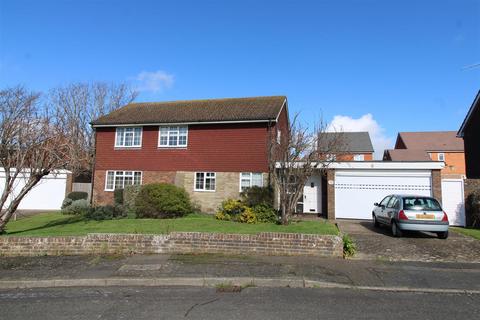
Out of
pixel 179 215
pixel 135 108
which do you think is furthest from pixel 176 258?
pixel 135 108

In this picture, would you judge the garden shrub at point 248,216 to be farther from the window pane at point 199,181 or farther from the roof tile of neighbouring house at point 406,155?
the roof tile of neighbouring house at point 406,155

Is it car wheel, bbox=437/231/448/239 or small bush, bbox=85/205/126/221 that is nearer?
car wheel, bbox=437/231/448/239

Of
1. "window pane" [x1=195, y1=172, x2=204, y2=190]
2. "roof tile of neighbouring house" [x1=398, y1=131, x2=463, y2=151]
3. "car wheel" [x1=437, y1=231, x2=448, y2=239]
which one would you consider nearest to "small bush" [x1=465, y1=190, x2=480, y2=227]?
"car wheel" [x1=437, y1=231, x2=448, y2=239]

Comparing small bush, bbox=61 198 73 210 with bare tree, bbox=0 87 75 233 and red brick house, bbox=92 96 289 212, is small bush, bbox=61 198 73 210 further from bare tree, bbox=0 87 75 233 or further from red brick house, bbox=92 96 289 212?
bare tree, bbox=0 87 75 233

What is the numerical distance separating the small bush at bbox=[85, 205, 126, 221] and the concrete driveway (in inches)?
394

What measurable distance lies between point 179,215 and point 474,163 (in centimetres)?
1699

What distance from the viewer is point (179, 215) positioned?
16.7 metres

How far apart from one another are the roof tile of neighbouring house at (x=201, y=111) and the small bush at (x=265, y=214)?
19.3ft

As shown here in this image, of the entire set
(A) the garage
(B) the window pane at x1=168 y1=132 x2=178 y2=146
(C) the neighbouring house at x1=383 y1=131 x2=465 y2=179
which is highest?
(C) the neighbouring house at x1=383 y1=131 x2=465 y2=179

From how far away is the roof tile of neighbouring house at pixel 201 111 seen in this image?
19453 mm

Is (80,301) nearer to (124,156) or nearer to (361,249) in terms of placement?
(361,249)

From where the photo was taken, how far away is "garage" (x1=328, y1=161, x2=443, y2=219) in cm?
1608

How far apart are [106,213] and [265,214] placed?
7160 millimetres

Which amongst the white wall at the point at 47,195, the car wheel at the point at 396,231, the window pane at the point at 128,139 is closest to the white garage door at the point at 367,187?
the car wheel at the point at 396,231
